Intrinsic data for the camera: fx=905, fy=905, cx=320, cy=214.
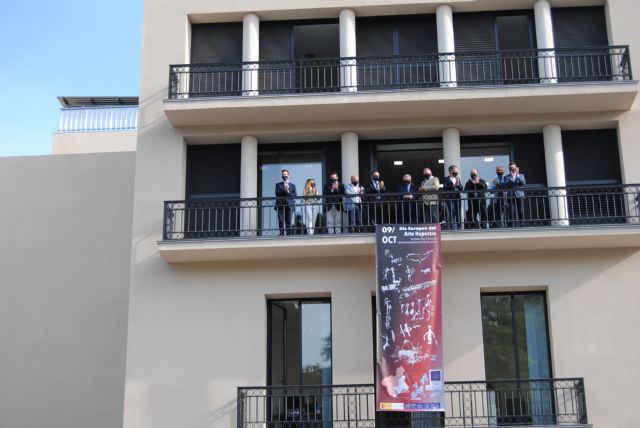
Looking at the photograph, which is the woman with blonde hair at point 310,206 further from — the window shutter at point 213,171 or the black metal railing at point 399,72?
the black metal railing at point 399,72

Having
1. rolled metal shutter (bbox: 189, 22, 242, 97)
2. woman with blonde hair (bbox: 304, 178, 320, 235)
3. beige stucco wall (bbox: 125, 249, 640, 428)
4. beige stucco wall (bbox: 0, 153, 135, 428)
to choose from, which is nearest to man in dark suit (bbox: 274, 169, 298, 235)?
woman with blonde hair (bbox: 304, 178, 320, 235)

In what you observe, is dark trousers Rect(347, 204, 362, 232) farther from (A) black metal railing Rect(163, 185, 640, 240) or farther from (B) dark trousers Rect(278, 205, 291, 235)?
(B) dark trousers Rect(278, 205, 291, 235)

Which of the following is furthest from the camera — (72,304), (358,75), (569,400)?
(72,304)

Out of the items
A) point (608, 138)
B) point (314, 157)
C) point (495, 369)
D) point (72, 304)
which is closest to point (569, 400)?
point (495, 369)

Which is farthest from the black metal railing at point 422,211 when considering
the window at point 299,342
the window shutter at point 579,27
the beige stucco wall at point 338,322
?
the window shutter at point 579,27

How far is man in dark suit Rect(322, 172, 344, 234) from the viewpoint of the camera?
20.7 metres

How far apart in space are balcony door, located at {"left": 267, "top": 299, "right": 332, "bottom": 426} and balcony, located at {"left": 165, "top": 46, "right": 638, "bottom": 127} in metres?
4.50

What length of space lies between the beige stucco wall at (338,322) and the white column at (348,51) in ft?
14.3

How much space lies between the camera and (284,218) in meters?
20.8

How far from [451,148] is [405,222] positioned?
7.06 ft

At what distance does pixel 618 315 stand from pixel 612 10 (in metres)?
7.40

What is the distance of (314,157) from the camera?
73.0ft

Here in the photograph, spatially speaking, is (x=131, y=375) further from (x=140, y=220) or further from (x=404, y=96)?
(x=404, y=96)

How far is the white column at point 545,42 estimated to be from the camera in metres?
21.5
